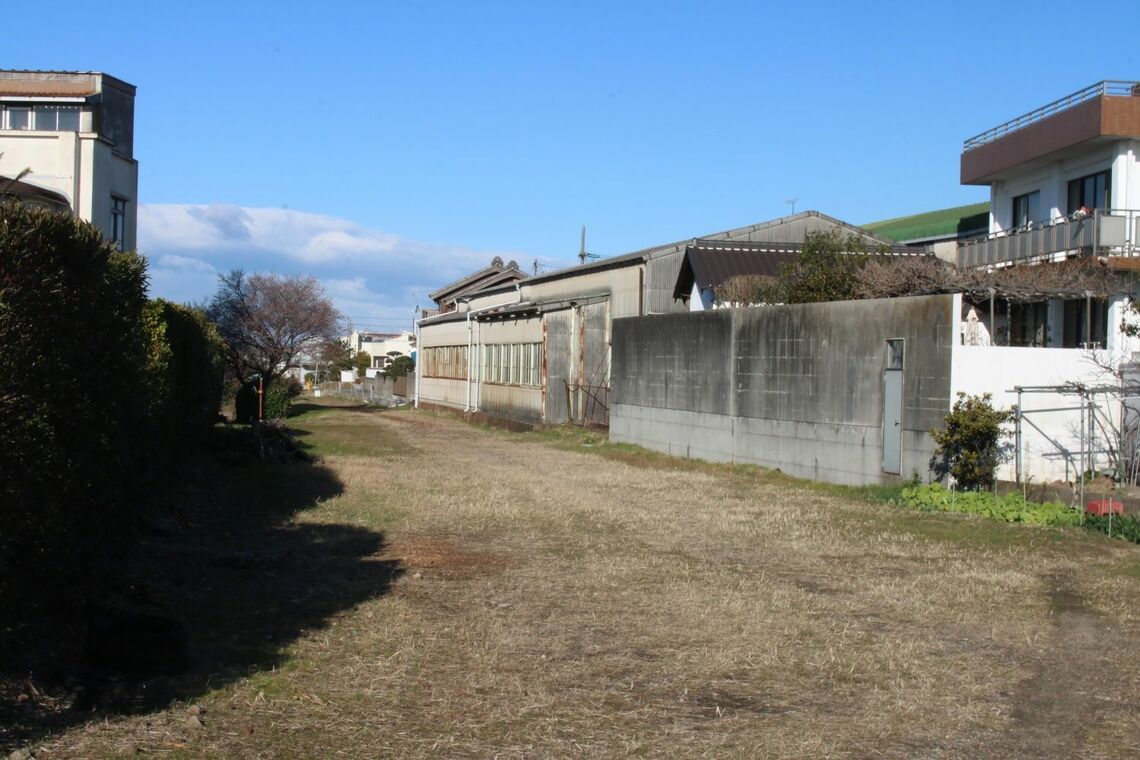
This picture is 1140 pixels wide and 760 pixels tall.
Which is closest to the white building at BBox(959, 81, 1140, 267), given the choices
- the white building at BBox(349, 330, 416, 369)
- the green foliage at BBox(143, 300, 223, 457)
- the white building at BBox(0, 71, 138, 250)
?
the green foliage at BBox(143, 300, 223, 457)

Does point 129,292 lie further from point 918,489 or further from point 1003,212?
point 1003,212

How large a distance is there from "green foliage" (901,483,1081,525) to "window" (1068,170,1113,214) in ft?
36.2

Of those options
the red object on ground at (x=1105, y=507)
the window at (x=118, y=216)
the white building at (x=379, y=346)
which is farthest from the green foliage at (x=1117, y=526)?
the white building at (x=379, y=346)

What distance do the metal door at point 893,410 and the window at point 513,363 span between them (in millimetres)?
18315

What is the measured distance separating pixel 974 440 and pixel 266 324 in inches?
1286

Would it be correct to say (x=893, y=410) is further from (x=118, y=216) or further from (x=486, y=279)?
(x=486, y=279)

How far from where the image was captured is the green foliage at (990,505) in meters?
13.5

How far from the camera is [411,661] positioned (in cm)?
711

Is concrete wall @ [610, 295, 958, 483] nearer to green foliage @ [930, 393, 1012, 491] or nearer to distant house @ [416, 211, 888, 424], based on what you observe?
green foliage @ [930, 393, 1012, 491]

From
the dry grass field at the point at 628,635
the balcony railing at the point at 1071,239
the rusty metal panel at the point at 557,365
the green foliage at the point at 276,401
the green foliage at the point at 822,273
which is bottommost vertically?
the dry grass field at the point at 628,635

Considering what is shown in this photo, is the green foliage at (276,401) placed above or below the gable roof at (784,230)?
below

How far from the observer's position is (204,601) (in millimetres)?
8789

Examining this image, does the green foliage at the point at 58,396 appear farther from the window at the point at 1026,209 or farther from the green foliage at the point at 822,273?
the window at the point at 1026,209

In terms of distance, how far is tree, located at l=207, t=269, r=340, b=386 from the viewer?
131ft
